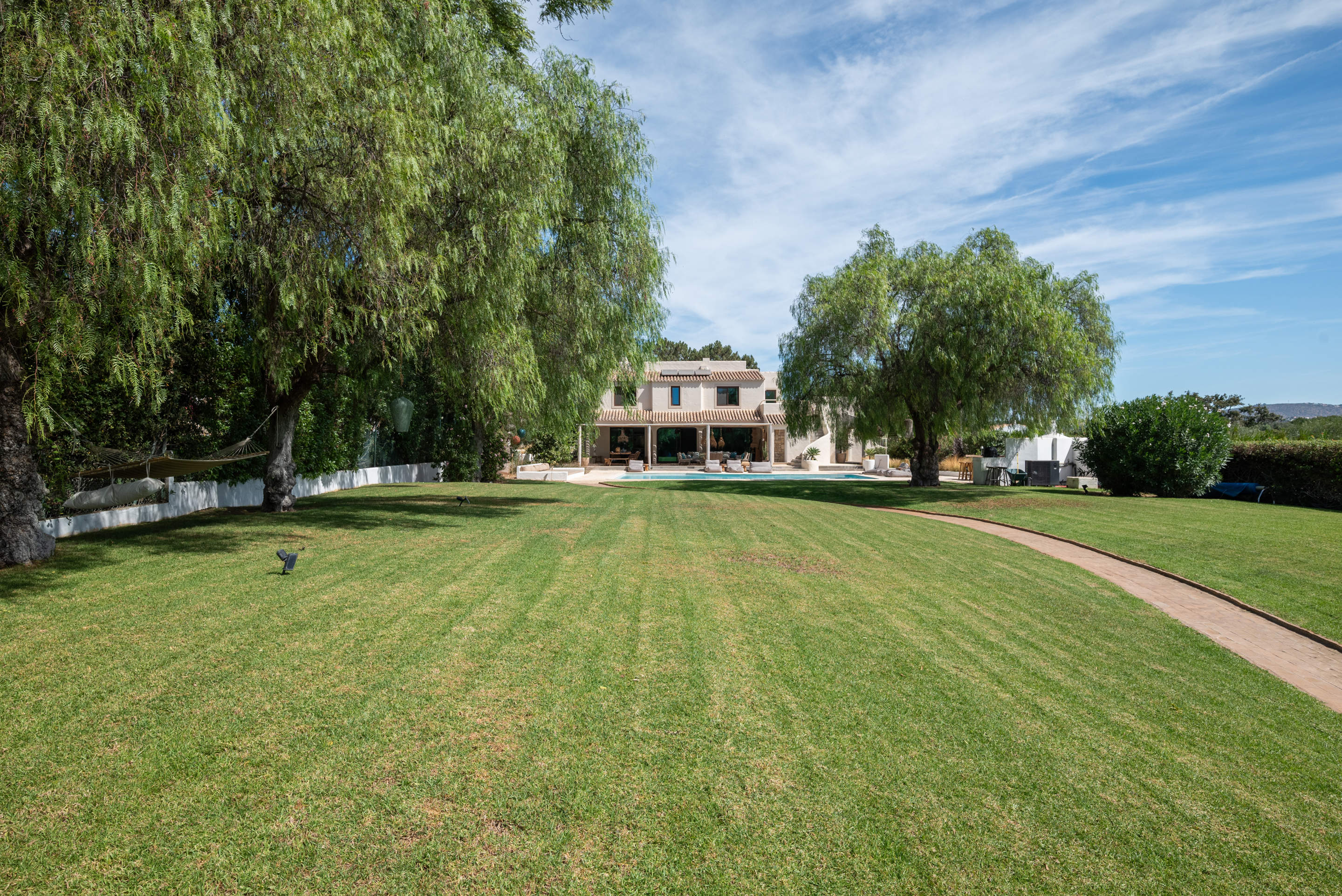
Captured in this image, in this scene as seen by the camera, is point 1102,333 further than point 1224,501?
Yes

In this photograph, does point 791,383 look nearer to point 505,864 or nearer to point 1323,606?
point 1323,606

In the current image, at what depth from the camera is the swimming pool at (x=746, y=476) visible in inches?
1200

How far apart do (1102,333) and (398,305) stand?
85.7ft

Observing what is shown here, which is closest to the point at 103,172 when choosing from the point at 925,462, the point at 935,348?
the point at 935,348

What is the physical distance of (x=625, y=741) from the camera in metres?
3.92

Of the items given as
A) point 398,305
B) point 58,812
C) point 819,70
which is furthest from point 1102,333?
point 58,812

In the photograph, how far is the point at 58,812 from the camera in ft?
10.1

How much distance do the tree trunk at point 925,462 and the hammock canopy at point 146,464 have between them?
1958 centimetres

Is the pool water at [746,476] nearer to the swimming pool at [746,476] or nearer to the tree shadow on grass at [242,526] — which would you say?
the swimming pool at [746,476]

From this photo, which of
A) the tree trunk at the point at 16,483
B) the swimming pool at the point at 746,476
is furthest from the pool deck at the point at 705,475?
the tree trunk at the point at 16,483

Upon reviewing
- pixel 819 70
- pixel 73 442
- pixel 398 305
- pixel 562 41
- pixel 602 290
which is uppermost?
pixel 562 41

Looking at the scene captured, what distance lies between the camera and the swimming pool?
30469 mm

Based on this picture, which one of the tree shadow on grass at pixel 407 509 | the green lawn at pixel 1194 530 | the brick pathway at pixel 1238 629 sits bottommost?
the brick pathway at pixel 1238 629

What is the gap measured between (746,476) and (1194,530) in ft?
66.7
